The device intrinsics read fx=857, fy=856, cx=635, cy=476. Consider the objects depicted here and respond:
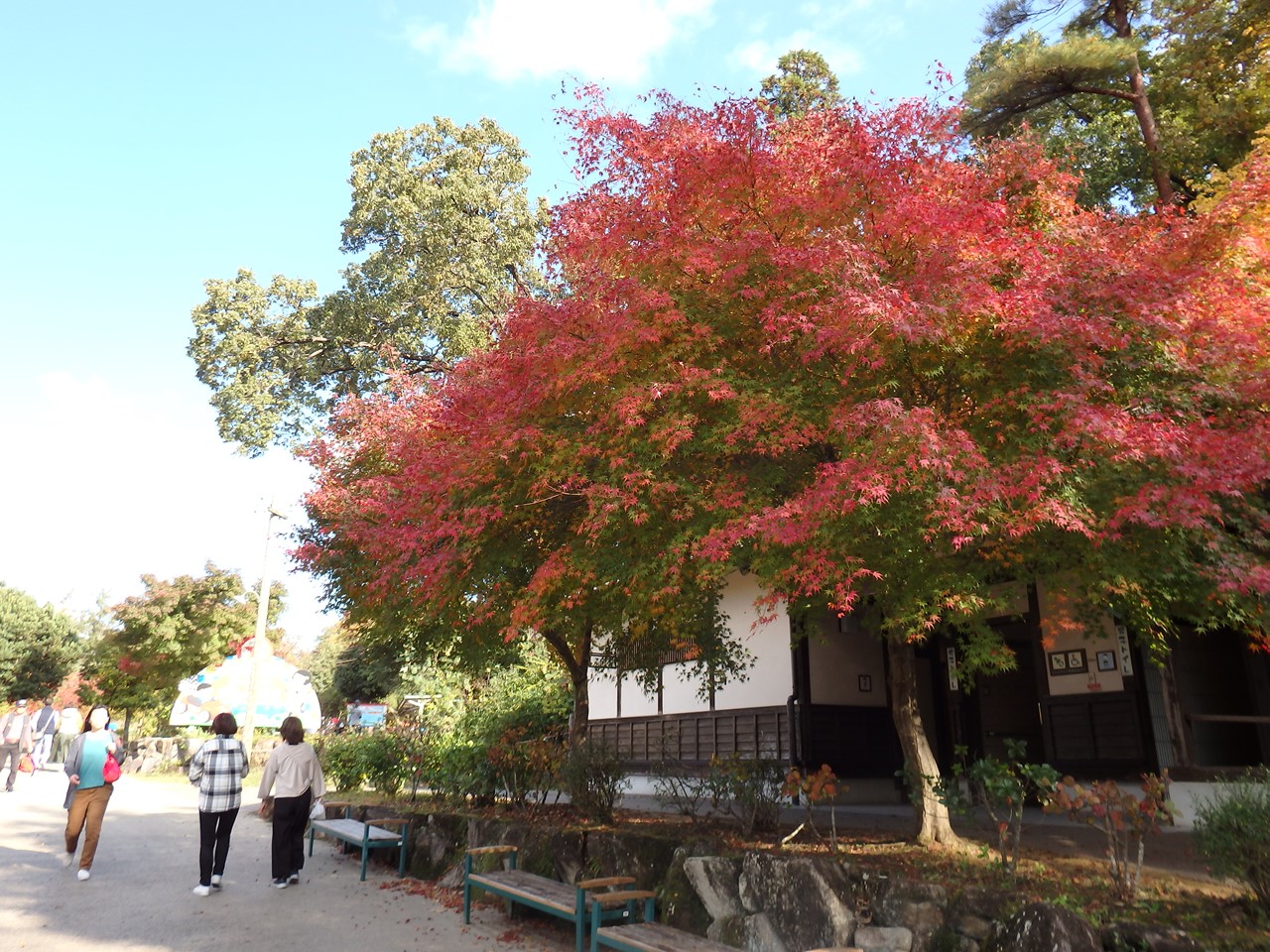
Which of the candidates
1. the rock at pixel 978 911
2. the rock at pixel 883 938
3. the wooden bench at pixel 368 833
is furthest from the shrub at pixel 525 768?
the rock at pixel 978 911

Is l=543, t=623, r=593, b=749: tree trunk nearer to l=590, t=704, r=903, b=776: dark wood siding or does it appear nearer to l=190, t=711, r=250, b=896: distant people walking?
l=590, t=704, r=903, b=776: dark wood siding

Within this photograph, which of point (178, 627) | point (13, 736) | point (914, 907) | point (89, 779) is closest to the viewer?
point (914, 907)

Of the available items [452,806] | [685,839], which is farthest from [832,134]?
[452,806]

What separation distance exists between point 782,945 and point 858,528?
306cm

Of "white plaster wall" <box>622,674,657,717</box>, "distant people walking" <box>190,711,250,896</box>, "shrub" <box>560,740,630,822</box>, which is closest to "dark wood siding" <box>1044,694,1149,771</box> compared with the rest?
"shrub" <box>560,740,630,822</box>

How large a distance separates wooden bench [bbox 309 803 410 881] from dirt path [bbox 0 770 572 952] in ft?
0.96

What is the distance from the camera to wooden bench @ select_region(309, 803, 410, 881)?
1009cm

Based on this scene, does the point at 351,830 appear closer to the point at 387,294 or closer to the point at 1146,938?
the point at 1146,938

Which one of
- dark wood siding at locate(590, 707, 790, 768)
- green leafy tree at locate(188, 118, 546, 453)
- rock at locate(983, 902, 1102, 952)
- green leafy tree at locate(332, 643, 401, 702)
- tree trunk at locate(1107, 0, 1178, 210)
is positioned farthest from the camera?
green leafy tree at locate(332, 643, 401, 702)

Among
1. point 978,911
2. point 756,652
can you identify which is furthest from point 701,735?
point 978,911

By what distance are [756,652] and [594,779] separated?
18.0 feet

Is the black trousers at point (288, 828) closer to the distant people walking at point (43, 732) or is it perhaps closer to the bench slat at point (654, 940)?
the bench slat at point (654, 940)

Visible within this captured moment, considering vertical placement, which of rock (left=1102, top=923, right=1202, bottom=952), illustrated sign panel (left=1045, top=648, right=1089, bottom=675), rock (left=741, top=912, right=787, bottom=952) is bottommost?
rock (left=741, top=912, right=787, bottom=952)

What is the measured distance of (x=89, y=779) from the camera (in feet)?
30.5
